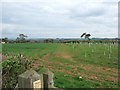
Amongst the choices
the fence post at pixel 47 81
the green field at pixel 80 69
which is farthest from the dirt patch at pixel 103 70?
the fence post at pixel 47 81

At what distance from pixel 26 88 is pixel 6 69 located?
12.6 feet

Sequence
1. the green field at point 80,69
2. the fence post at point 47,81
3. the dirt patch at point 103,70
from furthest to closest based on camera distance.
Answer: the dirt patch at point 103,70 < the green field at point 80,69 < the fence post at point 47,81

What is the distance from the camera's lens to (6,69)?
19.3 feet

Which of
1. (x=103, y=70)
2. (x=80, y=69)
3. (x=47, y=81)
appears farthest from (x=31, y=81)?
(x=103, y=70)

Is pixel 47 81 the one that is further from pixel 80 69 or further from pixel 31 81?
pixel 80 69

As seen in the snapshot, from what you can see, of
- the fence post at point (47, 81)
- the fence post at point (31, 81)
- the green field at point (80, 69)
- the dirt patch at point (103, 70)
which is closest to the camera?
the fence post at point (31, 81)

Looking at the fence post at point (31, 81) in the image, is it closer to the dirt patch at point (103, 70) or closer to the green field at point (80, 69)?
the green field at point (80, 69)

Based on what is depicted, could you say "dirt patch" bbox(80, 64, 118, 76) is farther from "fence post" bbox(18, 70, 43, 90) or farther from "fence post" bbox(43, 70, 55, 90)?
"fence post" bbox(18, 70, 43, 90)

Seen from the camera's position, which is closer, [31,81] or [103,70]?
[31,81]

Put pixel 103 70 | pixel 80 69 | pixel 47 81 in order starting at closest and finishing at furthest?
1. pixel 47 81
2. pixel 103 70
3. pixel 80 69

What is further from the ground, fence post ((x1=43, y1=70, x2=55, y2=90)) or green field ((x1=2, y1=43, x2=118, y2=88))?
fence post ((x1=43, y1=70, x2=55, y2=90))

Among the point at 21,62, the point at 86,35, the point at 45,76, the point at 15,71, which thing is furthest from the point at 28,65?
the point at 86,35

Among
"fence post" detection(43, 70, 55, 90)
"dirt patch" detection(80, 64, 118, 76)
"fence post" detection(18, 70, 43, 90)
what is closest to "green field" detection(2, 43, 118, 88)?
"dirt patch" detection(80, 64, 118, 76)

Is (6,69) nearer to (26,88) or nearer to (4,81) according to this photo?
(4,81)
